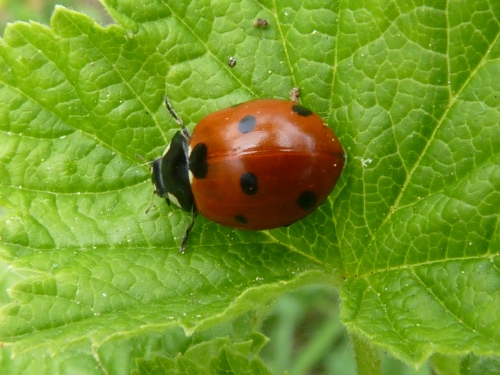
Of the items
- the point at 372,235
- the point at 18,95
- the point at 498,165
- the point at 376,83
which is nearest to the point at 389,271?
the point at 372,235

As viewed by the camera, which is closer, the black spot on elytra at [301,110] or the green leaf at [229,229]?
the green leaf at [229,229]

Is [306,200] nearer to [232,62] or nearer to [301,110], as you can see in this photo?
[301,110]

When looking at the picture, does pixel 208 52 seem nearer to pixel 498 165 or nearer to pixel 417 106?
pixel 417 106

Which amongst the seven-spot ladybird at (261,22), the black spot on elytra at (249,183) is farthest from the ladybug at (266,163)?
the seven-spot ladybird at (261,22)

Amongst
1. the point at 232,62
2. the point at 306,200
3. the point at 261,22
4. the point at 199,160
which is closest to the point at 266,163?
the point at 306,200

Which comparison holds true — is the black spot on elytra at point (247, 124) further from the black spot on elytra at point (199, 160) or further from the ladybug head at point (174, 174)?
the ladybug head at point (174, 174)

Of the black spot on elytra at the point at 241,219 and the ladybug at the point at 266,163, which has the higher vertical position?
the ladybug at the point at 266,163

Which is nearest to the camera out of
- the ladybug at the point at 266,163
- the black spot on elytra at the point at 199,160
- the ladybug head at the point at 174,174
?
the ladybug at the point at 266,163
